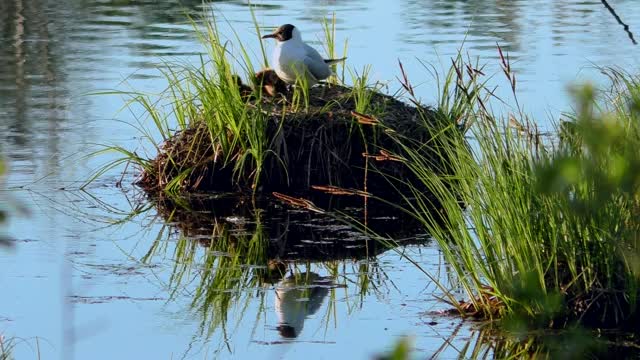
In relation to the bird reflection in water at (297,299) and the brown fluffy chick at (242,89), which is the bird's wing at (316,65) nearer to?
the brown fluffy chick at (242,89)

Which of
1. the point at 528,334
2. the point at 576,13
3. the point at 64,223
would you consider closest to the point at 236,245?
the point at 64,223

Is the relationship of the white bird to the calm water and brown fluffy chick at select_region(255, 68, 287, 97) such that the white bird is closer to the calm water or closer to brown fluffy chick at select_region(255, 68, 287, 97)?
brown fluffy chick at select_region(255, 68, 287, 97)

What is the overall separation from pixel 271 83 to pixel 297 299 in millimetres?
3167

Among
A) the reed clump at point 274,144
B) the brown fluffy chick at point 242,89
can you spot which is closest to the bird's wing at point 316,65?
the reed clump at point 274,144

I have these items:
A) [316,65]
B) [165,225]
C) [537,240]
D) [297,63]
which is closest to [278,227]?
[165,225]

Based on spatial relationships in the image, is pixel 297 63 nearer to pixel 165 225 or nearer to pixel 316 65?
pixel 316 65

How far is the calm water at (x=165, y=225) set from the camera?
5.90 metres

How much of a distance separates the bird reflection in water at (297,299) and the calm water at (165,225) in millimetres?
12

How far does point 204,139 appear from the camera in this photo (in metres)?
8.91

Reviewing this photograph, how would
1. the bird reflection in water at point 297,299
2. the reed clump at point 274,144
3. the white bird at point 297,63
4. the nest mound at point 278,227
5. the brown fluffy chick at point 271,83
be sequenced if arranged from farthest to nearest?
the brown fluffy chick at point 271,83 → the white bird at point 297,63 → the reed clump at point 274,144 → the nest mound at point 278,227 → the bird reflection in water at point 297,299

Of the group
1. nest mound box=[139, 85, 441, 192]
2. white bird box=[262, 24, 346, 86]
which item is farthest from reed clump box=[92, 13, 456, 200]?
white bird box=[262, 24, 346, 86]

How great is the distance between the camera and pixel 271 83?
9.31 metres

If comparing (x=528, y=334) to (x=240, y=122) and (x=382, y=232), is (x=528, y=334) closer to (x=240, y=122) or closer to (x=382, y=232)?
(x=382, y=232)

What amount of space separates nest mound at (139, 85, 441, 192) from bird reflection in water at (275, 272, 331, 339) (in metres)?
1.93
